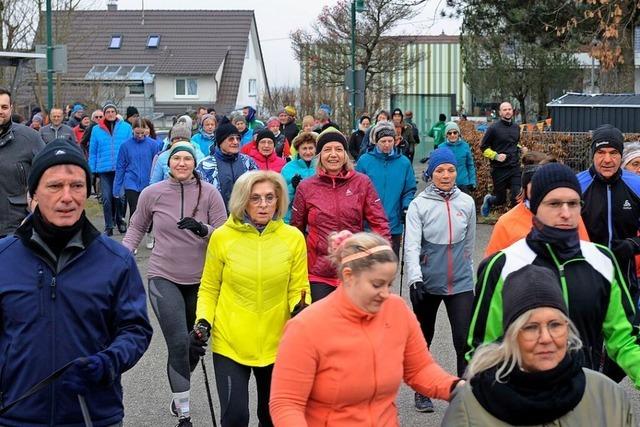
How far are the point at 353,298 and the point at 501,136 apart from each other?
456 inches

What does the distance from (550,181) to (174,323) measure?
2.97m

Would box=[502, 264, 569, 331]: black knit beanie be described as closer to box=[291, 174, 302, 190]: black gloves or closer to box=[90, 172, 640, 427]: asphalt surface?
box=[90, 172, 640, 427]: asphalt surface

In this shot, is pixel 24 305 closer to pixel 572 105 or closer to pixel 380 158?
pixel 380 158

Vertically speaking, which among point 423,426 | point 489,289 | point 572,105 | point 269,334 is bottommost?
point 423,426

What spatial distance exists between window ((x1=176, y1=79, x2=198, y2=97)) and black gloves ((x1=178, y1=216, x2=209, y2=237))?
56.6m

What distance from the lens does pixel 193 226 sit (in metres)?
6.97

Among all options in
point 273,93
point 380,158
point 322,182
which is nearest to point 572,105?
point 380,158

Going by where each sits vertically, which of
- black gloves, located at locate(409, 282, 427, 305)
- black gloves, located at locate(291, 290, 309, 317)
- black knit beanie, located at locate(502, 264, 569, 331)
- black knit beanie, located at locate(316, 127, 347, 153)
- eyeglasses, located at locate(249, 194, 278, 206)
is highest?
black knit beanie, located at locate(316, 127, 347, 153)

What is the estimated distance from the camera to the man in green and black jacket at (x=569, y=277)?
453 cm

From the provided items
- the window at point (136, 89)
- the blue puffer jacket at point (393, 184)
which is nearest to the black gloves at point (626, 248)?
the blue puffer jacket at point (393, 184)

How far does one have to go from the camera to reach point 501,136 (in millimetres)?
15336

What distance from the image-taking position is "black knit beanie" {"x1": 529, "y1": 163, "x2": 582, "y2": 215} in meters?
4.73

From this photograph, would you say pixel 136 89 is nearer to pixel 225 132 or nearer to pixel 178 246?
pixel 225 132

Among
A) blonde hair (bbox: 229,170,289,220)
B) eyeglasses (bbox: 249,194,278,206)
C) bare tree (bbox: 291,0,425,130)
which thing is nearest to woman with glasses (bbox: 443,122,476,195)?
blonde hair (bbox: 229,170,289,220)
